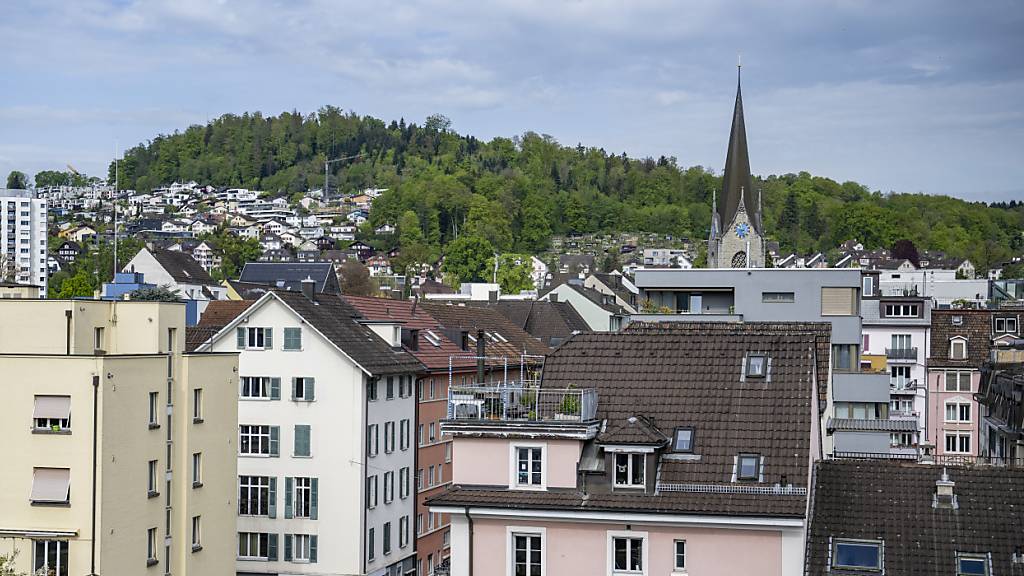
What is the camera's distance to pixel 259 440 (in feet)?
162

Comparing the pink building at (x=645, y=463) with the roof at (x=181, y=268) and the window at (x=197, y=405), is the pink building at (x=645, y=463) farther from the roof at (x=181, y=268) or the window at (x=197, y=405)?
the roof at (x=181, y=268)

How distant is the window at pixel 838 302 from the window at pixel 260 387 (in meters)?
19.5

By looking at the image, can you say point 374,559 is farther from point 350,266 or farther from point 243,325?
point 350,266

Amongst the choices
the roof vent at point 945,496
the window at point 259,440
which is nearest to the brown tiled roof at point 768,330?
the roof vent at point 945,496

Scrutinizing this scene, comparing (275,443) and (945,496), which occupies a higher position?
(945,496)

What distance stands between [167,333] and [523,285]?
122 meters

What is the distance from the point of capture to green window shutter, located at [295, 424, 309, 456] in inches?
1943

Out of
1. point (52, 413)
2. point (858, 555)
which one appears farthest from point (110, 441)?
point (858, 555)

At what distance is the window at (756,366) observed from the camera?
30328mm

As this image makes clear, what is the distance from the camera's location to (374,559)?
49875 millimetres

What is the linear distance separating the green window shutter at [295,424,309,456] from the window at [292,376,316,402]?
962mm

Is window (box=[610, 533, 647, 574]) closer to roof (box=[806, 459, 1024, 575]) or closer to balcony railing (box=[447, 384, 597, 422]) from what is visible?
balcony railing (box=[447, 384, 597, 422])

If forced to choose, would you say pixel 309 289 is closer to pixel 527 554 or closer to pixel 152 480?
pixel 152 480

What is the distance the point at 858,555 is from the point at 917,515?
158 centimetres
